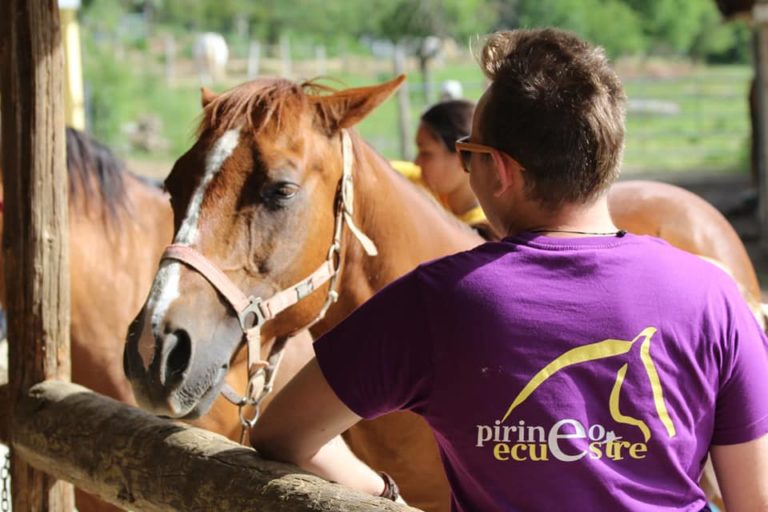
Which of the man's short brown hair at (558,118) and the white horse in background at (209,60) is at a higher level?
the man's short brown hair at (558,118)

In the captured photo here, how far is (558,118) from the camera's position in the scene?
134 cm

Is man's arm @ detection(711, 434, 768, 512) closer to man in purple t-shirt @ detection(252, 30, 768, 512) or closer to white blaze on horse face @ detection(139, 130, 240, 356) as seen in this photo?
man in purple t-shirt @ detection(252, 30, 768, 512)

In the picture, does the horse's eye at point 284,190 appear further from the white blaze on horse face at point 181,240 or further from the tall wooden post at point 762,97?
the tall wooden post at point 762,97

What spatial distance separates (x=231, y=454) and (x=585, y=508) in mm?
759

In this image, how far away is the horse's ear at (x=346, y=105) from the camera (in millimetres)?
2385

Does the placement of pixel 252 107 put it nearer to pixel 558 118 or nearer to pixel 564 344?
pixel 558 118

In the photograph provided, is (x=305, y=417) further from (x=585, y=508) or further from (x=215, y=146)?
(x=215, y=146)

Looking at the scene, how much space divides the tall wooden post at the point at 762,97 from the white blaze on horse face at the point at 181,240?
859 centimetres

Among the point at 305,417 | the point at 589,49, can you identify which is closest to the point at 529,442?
the point at 305,417

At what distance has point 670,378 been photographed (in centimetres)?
133

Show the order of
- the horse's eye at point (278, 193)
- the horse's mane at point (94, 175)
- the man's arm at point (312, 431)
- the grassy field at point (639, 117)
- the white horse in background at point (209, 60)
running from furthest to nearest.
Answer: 1. the white horse in background at point (209, 60)
2. the grassy field at point (639, 117)
3. the horse's mane at point (94, 175)
4. the horse's eye at point (278, 193)
5. the man's arm at point (312, 431)

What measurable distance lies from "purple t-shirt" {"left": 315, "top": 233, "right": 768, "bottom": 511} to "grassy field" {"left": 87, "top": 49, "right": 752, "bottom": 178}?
14344 millimetres

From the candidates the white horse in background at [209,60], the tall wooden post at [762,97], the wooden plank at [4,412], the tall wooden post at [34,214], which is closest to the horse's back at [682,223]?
the tall wooden post at [34,214]

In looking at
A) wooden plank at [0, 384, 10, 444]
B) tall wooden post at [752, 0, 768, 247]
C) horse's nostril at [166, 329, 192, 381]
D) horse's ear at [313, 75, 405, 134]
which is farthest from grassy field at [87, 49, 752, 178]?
horse's nostril at [166, 329, 192, 381]
